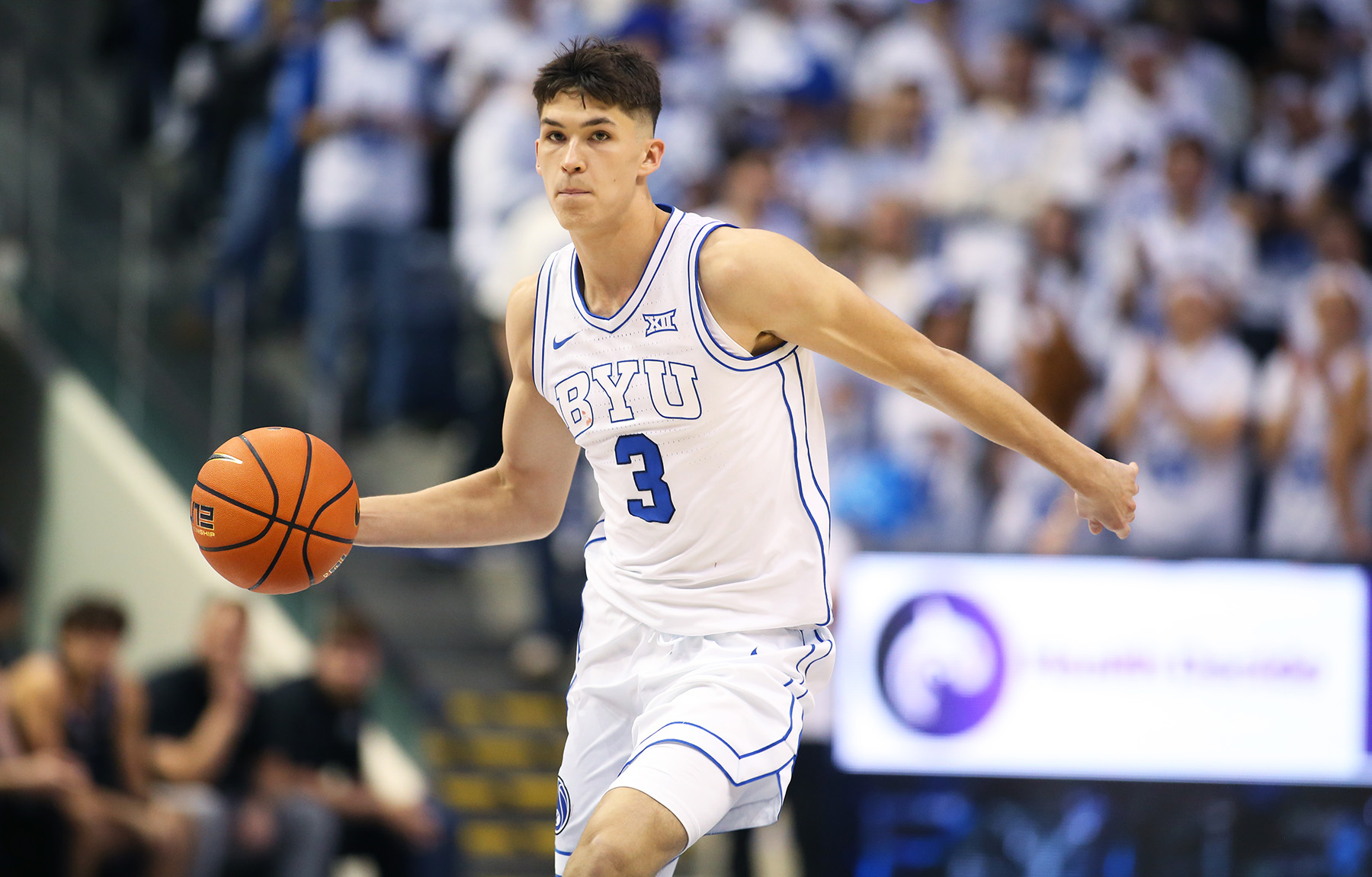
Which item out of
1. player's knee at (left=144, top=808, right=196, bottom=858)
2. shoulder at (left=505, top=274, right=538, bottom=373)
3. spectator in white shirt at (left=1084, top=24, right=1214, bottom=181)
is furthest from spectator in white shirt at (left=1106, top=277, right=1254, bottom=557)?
player's knee at (left=144, top=808, right=196, bottom=858)

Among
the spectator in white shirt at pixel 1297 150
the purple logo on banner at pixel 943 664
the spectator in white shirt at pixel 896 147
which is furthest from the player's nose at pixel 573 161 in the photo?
the spectator in white shirt at pixel 1297 150

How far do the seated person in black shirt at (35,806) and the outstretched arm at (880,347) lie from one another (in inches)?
202

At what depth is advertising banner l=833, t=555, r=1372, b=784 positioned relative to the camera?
25.9 feet

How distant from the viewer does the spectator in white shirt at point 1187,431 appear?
8.59 meters

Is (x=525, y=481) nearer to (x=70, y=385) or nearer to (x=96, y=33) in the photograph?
(x=70, y=385)

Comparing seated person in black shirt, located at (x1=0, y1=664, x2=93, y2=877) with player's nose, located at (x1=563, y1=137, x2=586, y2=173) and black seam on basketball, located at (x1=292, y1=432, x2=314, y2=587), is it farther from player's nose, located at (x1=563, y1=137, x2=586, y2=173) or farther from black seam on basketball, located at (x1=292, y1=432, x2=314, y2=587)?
player's nose, located at (x1=563, y1=137, x2=586, y2=173)

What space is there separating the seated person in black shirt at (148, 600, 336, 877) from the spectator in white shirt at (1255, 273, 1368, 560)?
17.4 ft

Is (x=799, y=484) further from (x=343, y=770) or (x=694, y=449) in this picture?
(x=343, y=770)

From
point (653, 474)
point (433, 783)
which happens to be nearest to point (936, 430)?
point (433, 783)

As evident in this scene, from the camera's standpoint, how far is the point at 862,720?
8008 millimetres

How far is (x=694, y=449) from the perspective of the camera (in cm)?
427

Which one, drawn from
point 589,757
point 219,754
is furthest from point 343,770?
point 589,757

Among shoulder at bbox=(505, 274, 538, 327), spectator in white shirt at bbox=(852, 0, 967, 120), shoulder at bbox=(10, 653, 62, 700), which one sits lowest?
shoulder at bbox=(10, 653, 62, 700)

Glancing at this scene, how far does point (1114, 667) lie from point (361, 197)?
16.9 feet
